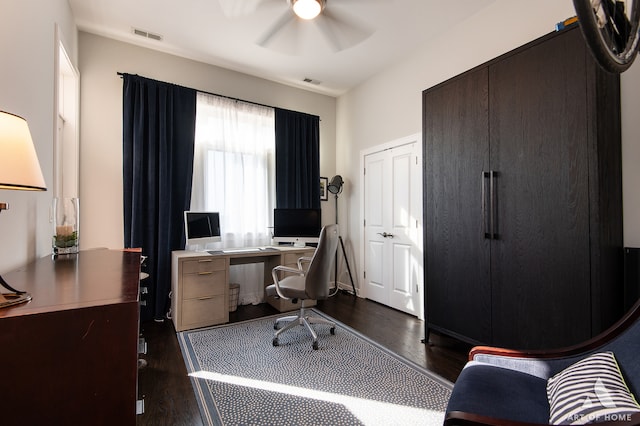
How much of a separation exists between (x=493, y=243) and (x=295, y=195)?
267 cm

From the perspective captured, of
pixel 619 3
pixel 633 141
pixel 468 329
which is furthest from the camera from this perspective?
pixel 468 329

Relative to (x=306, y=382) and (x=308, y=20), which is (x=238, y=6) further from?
(x=306, y=382)

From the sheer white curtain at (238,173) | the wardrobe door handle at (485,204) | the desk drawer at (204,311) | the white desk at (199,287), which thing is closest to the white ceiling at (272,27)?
the sheer white curtain at (238,173)

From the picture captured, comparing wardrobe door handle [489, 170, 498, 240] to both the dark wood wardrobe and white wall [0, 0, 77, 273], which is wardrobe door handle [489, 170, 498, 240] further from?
white wall [0, 0, 77, 273]

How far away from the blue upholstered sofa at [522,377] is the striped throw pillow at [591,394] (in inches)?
1.2

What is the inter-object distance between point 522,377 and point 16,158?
198cm

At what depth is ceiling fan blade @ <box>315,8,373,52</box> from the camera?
94.0 inches

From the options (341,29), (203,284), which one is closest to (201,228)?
(203,284)

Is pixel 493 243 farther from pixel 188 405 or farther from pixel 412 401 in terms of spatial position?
pixel 188 405

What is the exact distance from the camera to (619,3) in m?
1.00

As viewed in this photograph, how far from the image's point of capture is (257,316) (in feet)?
11.2

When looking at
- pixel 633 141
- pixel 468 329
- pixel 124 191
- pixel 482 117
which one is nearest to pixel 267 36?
pixel 482 117

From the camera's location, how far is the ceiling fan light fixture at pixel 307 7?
2.11 metres

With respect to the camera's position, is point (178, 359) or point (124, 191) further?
point (124, 191)
